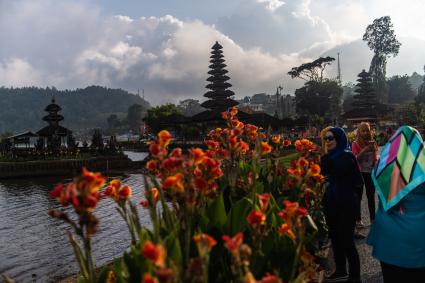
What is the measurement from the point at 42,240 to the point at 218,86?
40.9m

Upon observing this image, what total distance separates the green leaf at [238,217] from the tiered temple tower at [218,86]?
4270 centimetres

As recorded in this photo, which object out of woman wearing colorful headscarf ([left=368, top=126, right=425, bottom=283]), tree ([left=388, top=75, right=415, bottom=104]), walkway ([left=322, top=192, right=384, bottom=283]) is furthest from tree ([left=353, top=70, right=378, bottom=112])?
woman wearing colorful headscarf ([left=368, top=126, right=425, bottom=283])

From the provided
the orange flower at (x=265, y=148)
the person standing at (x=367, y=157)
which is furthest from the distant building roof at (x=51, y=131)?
the orange flower at (x=265, y=148)

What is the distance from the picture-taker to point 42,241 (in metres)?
8.48

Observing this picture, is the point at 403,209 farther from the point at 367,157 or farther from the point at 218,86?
the point at 218,86

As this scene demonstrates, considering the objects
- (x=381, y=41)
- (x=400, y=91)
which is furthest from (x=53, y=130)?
(x=400, y=91)

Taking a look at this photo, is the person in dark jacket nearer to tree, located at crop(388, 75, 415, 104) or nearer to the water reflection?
the water reflection

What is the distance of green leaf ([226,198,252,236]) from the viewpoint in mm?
2744

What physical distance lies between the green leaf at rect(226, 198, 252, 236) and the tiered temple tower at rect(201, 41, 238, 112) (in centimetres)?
4270

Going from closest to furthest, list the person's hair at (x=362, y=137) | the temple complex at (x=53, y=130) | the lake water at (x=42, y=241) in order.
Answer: the person's hair at (x=362, y=137) < the lake water at (x=42, y=241) < the temple complex at (x=53, y=130)

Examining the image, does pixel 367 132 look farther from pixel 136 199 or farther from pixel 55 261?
pixel 136 199

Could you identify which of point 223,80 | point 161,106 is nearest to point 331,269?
point 223,80

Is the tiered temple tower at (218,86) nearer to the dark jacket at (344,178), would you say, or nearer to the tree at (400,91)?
the dark jacket at (344,178)

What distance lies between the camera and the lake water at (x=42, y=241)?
22.0 feet
